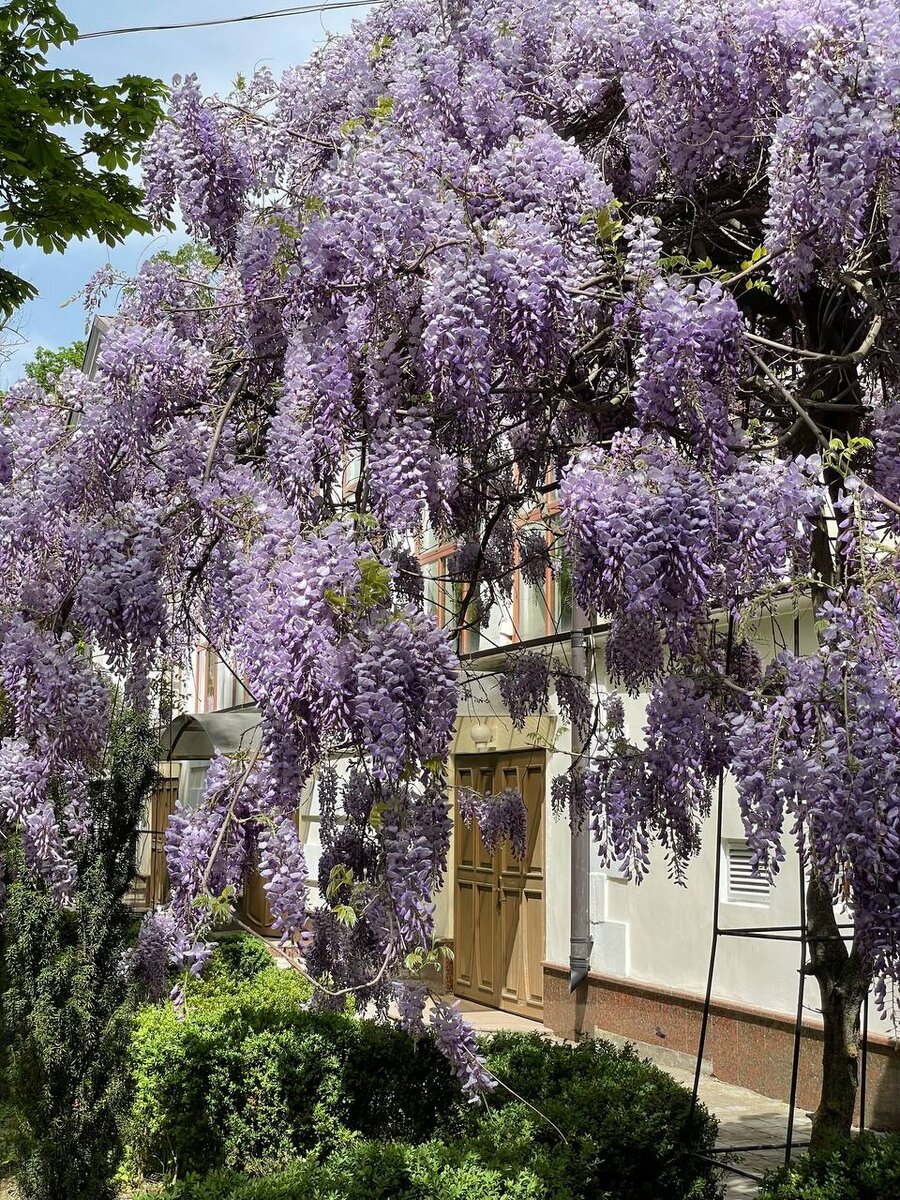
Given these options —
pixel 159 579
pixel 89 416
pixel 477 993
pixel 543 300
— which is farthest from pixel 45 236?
pixel 477 993

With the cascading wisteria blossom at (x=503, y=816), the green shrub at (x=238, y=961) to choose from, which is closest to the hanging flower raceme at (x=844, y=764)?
the cascading wisteria blossom at (x=503, y=816)

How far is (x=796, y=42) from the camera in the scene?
11.7 ft

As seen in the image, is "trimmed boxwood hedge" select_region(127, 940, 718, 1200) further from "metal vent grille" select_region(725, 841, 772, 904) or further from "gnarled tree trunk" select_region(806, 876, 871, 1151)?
"metal vent grille" select_region(725, 841, 772, 904)

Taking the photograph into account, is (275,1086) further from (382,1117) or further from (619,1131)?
(619,1131)

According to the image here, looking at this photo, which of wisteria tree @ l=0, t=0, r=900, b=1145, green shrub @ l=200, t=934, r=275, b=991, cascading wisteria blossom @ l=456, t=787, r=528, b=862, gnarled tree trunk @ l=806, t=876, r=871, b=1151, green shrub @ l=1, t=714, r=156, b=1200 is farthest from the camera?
green shrub @ l=200, t=934, r=275, b=991

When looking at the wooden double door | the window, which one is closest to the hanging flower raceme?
the wooden double door

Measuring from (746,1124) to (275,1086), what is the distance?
10.7 feet

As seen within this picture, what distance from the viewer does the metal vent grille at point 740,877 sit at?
8469 mm

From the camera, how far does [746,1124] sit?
7406 millimetres

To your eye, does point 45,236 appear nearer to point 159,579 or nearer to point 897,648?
point 159,579

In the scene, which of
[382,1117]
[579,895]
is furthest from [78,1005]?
[579,895]

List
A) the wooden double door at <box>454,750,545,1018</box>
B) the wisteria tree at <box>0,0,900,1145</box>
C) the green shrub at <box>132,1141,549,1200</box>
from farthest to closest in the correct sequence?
1. the wooden double door at <box>454,750,545,1018</box>
2. the green shrub at <box>132,1141,549,1200</box>
3. the wisteria tree at <box>0,0,900,1145</box>

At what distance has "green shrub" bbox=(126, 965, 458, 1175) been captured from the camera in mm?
5320

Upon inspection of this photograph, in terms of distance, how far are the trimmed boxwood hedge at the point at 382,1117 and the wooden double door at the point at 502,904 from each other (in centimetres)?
473
